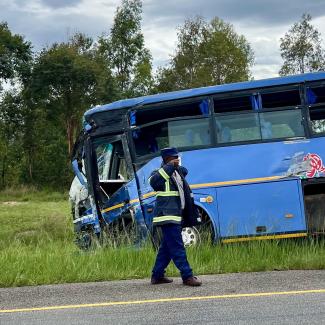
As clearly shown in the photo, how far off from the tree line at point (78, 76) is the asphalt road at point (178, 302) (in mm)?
29096

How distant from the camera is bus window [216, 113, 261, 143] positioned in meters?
10.4

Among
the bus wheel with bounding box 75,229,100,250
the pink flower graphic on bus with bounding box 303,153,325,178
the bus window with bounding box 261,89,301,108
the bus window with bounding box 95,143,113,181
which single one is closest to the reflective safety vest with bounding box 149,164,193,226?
the bus wheel with bounding box 75,229,100,250

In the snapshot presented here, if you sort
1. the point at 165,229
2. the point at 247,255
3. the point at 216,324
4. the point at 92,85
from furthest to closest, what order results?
the point at 92,85
the point at 247,255
the point at 165,229
the point at 216,324

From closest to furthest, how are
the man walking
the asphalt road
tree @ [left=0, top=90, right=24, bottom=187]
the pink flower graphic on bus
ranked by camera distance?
the asphalt road < the man walking < the pink flower graphic on bus < tree @ [left=0, top=90, right=24, bottom=187]

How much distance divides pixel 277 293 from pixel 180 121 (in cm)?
469

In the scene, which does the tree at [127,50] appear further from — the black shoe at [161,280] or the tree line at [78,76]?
the black shoe at [161,280]

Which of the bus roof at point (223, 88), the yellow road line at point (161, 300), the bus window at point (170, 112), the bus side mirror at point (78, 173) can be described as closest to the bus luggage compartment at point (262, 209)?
the bus window at point (170, 112)

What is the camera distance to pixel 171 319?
18.6 ft

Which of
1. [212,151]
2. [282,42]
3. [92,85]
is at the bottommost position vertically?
[212,151]

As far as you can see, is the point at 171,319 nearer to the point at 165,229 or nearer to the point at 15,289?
the point at 165,229

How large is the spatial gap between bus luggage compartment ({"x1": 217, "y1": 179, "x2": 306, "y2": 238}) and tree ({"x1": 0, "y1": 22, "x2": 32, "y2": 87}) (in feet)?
87.4

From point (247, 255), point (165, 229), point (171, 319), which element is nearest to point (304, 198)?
point (247, 255)

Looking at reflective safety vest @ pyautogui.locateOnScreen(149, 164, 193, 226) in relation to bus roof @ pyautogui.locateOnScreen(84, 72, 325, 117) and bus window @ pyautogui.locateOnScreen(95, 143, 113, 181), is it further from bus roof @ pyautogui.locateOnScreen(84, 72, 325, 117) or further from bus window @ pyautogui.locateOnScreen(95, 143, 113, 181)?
bus window @ pyautogui.locateOnScreen(95, 143, 113, 181)

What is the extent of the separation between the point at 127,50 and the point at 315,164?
1280 inches
